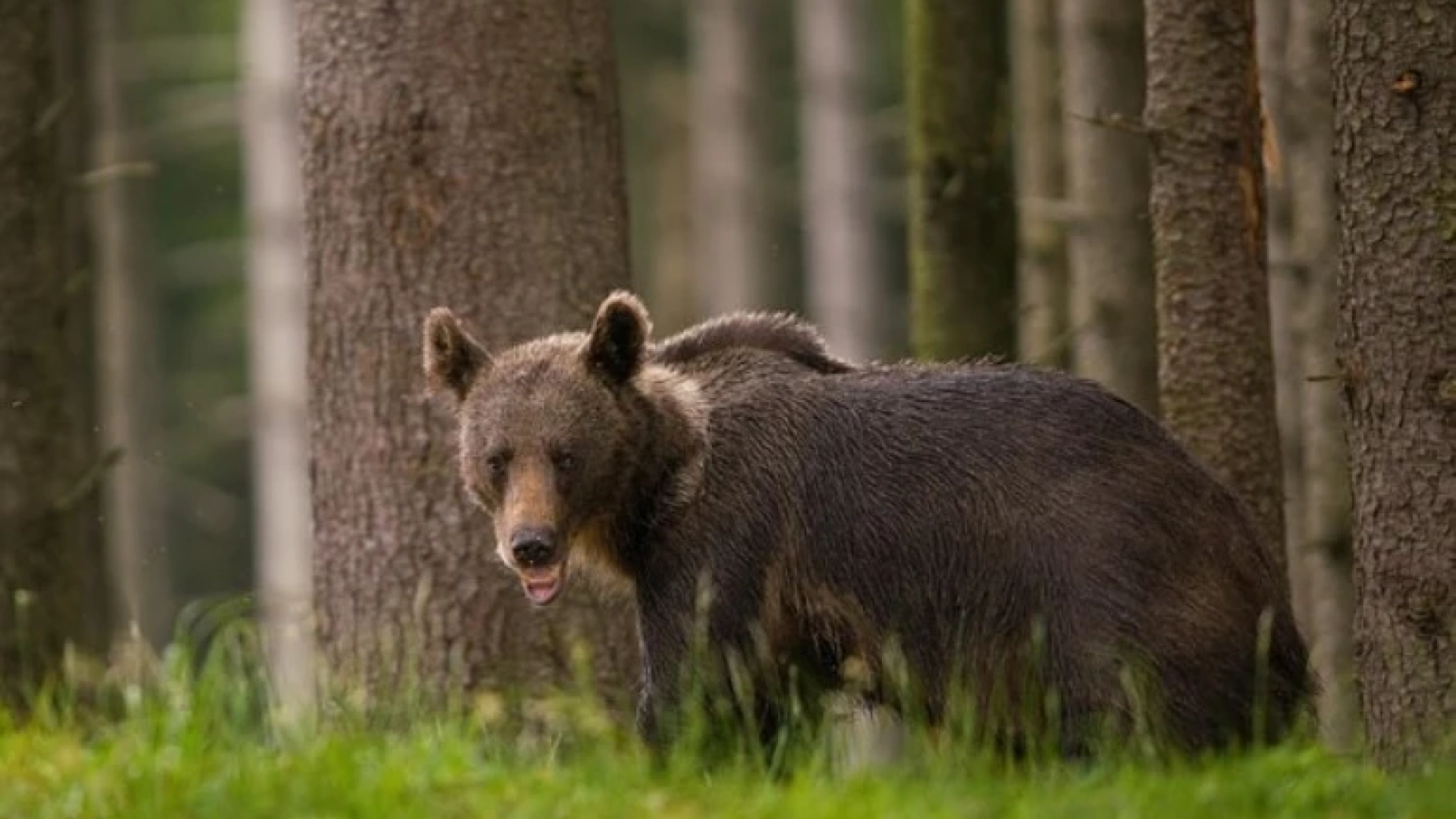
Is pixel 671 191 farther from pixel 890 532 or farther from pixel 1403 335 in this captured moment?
pixel 1403 335

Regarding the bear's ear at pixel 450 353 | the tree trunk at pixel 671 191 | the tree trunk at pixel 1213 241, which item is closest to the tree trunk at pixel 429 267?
the bear's ear at pixel 450 353

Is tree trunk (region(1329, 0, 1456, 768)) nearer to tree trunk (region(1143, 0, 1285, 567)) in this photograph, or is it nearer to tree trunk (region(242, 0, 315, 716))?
tree trunk (region(1143, 0, 1285, 567))

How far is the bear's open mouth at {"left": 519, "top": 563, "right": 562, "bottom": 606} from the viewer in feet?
28.0

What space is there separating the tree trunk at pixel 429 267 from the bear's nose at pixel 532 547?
115 cm

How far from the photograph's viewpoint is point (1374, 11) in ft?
25.7

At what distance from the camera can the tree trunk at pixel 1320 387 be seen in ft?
38.0

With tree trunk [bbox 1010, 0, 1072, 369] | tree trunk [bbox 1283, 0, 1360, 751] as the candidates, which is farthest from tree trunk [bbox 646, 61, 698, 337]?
tree trunk [bbox 1283, 0, 1360, 751]

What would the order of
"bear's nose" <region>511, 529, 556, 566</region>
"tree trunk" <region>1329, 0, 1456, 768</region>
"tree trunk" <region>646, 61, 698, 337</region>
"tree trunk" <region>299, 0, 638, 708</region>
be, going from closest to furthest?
"tree trunk" <region>1329, 0, 1456, 768</region> → "bear's nose" <region>511, 529, 556, 566</region> → "tree trunk" <region>299, 0, 638, 708</region> → "tree trunk" <region>646, 61, 698, 337</region>

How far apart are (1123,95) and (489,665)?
3.73m

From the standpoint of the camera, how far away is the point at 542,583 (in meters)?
8.55

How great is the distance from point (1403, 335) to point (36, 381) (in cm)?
515

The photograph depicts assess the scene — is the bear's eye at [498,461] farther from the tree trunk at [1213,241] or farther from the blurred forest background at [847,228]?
the tree trunk at [1213,241]

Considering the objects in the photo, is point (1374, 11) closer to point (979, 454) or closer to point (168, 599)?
point (979, 454)

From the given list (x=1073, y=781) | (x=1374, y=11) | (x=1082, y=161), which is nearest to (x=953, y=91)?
(x=1082, y=161)
